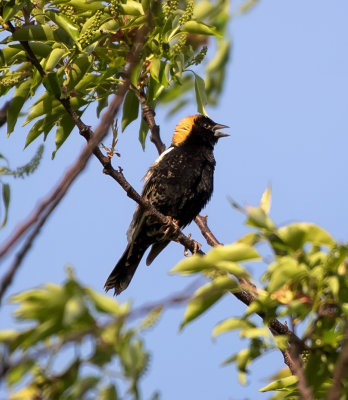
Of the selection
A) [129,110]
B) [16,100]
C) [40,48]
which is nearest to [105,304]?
[40,48]

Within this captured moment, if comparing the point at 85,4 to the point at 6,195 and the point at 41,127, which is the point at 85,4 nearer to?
the point at 41,127

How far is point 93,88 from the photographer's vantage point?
3.51m

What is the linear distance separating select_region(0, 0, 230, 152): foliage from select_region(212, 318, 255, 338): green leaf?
49.6 inches

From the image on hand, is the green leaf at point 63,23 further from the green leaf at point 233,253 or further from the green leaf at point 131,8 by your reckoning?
the green leaf at point 233,253

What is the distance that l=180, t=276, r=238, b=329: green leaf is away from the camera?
151cm

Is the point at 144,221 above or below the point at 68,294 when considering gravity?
above

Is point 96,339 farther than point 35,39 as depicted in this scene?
No

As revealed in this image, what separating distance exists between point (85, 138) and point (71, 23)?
491 mm

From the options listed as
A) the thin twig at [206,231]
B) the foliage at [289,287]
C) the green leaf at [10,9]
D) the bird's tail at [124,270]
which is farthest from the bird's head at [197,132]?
the foliage at [289,287]

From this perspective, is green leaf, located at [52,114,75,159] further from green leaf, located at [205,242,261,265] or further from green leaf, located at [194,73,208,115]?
green leaf, located at [205,242,261,265]

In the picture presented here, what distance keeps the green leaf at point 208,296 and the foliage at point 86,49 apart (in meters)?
1.31

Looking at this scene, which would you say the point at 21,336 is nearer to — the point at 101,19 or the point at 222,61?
the point at 222,61

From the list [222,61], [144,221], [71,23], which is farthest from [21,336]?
[144,221]

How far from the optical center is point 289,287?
167cm
